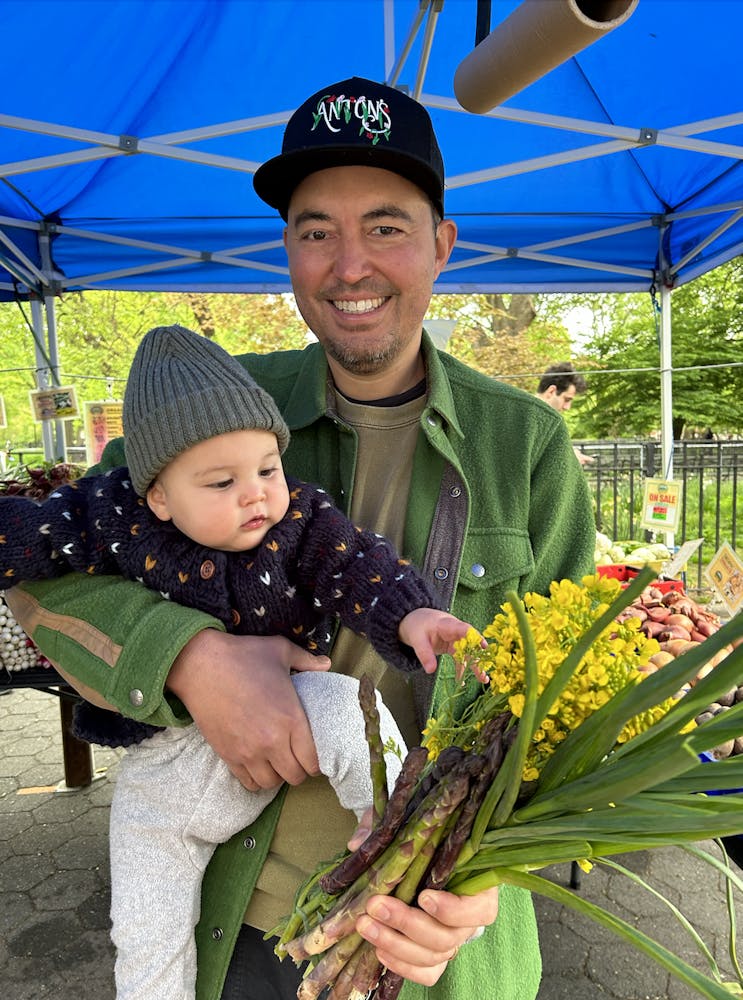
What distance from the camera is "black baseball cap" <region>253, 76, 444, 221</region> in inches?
59.2

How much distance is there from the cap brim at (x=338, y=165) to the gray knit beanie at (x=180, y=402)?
0.41 meters

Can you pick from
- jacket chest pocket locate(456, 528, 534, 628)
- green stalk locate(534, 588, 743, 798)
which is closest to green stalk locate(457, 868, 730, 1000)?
green stalk locate(534, 588, 743, 798)

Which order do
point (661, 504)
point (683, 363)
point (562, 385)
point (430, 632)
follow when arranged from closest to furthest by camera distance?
point (430, 632), point (661, 504), point (562, 385), point (683, 363)

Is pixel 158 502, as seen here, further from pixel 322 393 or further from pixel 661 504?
pixel 661 504

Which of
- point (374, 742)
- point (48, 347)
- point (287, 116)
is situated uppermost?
point (287, 116)

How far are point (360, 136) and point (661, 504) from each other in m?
4.34

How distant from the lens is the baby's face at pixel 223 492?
A: 1.41 m

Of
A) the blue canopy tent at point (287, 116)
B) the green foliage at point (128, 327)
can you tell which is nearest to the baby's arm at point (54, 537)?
the blue canopy tent at point (287, 116)

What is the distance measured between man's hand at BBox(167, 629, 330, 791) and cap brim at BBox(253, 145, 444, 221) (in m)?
0.99

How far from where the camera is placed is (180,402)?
1400 mm

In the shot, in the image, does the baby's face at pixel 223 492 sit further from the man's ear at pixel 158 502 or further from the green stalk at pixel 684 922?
the green stalk at pixel 684 922

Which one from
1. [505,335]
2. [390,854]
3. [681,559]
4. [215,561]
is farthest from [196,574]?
[505,335]

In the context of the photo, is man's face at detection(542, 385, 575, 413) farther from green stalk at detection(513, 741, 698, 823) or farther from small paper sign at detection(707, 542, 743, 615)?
green stalk at detection(513, 741, 698, 823)

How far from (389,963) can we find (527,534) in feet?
2.93
